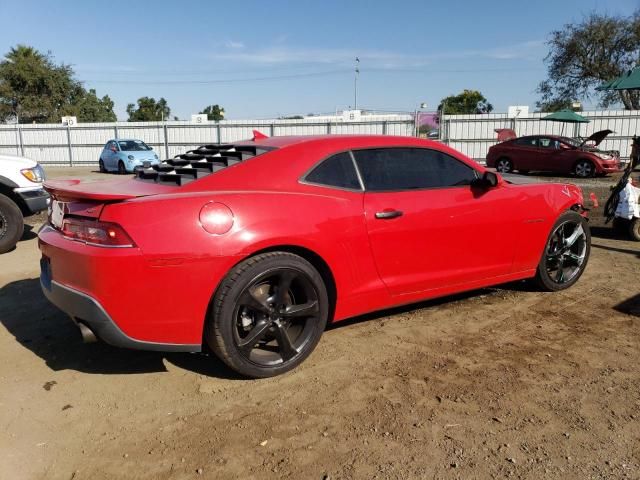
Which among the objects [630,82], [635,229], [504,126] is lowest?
[635,229]

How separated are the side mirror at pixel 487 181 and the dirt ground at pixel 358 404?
1.07 m

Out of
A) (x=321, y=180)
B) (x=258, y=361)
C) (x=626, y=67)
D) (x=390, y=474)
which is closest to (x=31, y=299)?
(x=258, y=361)

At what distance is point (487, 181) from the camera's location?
4.11 metres

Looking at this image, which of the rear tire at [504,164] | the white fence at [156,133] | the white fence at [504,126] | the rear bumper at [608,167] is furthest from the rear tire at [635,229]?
the white fence at [156,133]

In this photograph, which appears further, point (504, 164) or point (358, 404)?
point (504, 164)

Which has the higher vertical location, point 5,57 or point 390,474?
point 5,57

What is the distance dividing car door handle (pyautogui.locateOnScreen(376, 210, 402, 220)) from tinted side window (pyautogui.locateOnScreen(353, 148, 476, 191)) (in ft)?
0.62

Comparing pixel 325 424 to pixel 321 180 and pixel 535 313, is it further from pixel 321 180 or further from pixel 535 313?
pixel 535 313

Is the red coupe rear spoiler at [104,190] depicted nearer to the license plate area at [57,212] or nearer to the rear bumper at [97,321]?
the license plate area at [57,212]

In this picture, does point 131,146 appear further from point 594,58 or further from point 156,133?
point 594,58

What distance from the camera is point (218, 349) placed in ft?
10.1

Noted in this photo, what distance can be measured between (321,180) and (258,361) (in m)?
1.23

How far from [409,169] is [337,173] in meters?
0.64

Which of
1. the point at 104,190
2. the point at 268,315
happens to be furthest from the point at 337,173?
the point at 104,190
